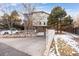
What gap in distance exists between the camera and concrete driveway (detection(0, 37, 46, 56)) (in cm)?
109

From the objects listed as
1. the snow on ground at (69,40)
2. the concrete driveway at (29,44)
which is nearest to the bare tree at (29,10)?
the concrete driveway at (29,44)

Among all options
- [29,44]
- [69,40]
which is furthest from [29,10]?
[69,40]

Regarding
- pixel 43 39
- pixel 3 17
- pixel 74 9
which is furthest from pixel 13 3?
pixel 74 9

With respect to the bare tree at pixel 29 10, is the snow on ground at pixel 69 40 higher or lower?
lower

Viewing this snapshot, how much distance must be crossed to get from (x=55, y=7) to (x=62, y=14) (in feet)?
0.25

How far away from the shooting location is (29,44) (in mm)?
1104

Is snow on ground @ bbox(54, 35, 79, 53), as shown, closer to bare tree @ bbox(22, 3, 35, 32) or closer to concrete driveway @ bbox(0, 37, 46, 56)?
concrete driveway @ bbox(0, 37, 46, 56)

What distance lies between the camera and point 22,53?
109 centimetres

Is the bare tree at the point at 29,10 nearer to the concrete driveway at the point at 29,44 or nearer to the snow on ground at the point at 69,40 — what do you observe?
the concrete driveway at the point at 29,44

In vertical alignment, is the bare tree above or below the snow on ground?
above

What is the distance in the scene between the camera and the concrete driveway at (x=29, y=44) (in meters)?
1.09

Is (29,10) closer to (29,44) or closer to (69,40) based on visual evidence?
(29,44)

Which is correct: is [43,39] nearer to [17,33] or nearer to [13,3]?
[17,33]

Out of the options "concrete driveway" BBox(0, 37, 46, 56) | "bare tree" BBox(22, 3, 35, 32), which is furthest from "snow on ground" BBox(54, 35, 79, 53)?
→ "bare tree" BBox(22, 3, 35, 32)
